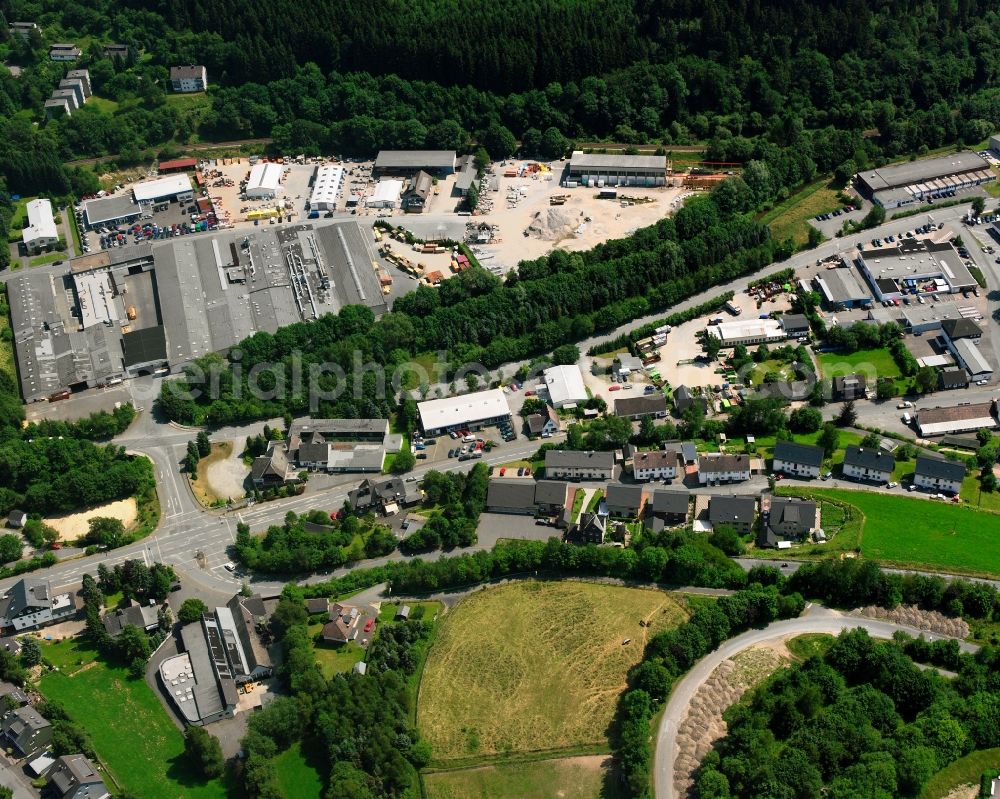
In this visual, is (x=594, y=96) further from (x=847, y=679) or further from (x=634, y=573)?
(x=847, y=679)

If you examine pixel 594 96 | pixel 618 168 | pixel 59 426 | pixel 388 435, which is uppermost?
pixel 594 96

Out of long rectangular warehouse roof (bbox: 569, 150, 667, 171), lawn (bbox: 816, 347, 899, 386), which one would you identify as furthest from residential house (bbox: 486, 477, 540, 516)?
long rectangular warehouse roof (bbox: 569, 150, 667, 171)

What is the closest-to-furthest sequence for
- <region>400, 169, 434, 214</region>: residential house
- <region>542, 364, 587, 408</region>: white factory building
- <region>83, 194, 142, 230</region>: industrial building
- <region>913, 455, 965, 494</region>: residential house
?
1. <region>913, 455, 965, 494</region>: residential house
2. <region>542, 364, 587, 408</region>: white factory building
3. <region>400, 169, 434, 214</region>: residential house
4. <region>83, 194, 142, 230</region>: industrial building

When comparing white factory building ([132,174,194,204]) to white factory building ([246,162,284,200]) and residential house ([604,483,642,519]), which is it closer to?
white factory building ([246,162,284,200])

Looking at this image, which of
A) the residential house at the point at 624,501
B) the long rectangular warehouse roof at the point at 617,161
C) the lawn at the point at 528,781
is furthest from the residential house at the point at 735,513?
the long rectangular warehouse roof at the point at 617,161

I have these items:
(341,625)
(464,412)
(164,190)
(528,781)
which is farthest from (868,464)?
(164,190)

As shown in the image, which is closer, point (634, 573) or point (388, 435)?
point (634, 573)

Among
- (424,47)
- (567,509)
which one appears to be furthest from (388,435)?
(424,47)
